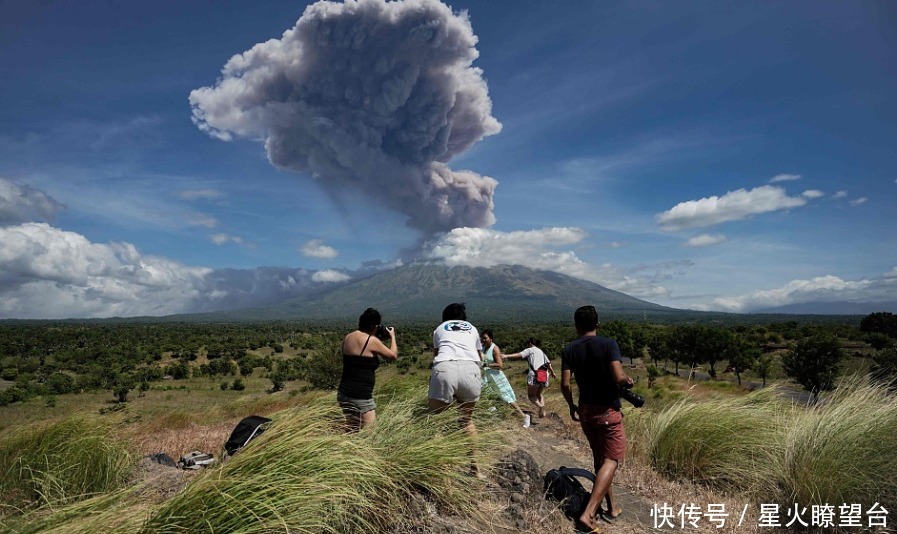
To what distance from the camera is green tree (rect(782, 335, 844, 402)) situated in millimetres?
33000

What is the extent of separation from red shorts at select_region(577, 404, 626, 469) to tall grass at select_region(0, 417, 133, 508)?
4.68 meters

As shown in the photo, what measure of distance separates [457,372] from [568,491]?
159cm

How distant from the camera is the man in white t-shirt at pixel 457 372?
14.9 feet

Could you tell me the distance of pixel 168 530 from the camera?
7.82 feet

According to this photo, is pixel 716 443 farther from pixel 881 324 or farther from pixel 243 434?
pixel 881 324

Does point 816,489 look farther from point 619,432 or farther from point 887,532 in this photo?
point 619,432

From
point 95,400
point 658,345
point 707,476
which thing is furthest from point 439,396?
point 658,345

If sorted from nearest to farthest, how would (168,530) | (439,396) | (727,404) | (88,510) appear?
(168,530)
(88,510)
(439,396)
(727,404)

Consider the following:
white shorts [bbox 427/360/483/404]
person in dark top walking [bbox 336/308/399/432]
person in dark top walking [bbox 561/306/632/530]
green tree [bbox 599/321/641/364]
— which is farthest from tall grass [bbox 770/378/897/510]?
green tree [bbox 599/321/641/364]

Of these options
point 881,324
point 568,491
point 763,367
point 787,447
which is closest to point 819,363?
point 763,367

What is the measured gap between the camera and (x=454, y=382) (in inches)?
178

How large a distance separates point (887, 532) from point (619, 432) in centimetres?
225

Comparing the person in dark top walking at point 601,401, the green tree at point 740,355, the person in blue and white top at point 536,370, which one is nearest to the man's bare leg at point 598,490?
the person in dark top walking at point 601,401

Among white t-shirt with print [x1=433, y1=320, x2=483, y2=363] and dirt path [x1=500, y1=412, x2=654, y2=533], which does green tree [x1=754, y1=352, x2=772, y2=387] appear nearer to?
dirt path [x1=500, y1=412, x2=654, y2=533]
